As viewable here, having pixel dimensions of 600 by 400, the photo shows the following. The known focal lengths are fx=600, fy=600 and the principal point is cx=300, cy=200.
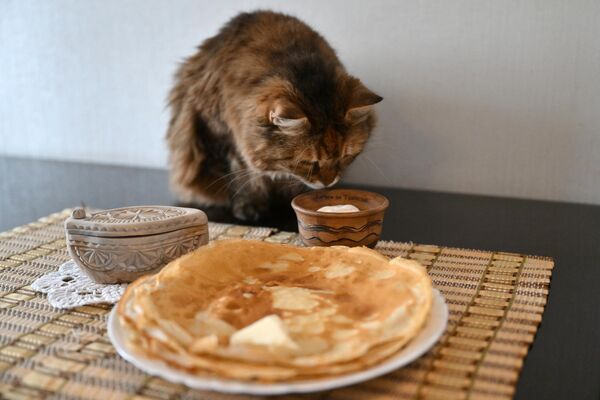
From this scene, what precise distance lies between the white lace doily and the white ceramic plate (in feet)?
0.77

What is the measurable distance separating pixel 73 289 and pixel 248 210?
1.97ft

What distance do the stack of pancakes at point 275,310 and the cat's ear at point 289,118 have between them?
0.36 m

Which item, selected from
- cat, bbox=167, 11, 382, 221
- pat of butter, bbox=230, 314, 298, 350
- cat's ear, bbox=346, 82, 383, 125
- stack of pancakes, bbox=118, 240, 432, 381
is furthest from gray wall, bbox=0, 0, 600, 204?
pat of butter, bbox=230, 314, 298, 350

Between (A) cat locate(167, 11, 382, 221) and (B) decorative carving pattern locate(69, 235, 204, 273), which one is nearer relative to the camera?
(B) decorative carving pattern locate(69, 235, 204, 273)

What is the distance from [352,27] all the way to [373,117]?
326 millimetres

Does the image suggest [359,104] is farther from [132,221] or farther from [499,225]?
[132,221]

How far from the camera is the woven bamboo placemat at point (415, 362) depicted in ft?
2.36

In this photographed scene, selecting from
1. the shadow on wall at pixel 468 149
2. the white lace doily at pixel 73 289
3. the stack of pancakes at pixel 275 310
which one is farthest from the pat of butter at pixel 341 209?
the shadow on wall at pixel 468 149

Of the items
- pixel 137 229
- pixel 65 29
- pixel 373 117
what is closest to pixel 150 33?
pixel 65 29

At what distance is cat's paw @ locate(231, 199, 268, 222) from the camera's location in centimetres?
154

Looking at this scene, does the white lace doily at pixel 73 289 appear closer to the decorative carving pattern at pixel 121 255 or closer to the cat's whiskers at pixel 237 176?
the decorative carving pattern at pixel 121 255

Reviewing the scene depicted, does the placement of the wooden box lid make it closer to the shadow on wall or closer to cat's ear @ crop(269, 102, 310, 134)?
cat's ear @ crop(269, 102, 310, 134)

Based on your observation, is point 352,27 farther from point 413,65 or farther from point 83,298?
point 83,298

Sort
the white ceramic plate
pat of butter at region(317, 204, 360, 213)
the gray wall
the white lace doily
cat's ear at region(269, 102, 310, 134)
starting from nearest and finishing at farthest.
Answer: the white ceramic plate < the white lace doily < pat of butter at region(317, 204, 360, 213) < cat's ear at region(269, 102, 310, 134) < the gray wall
